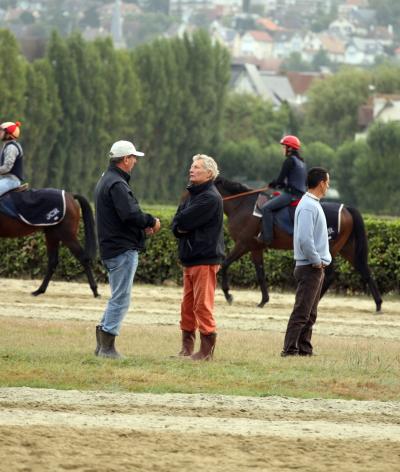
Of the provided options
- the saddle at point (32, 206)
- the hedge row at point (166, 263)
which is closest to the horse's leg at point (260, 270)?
the hedge row at point (166, 263)

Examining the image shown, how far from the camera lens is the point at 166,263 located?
25.8 meters

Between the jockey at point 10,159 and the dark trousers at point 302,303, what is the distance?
7015mm

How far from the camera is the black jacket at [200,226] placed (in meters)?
14.3

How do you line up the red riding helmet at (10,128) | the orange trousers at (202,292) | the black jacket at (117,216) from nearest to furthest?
the black jacket at (117,216)
the orange trousers at (202,292)
the red riding helmet at (10,128)

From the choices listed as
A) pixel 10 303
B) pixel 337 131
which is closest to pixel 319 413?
pixel 10 303

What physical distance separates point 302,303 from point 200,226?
143 cm

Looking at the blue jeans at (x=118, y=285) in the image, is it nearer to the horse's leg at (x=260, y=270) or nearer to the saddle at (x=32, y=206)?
the saddle at (x=32, y=206)

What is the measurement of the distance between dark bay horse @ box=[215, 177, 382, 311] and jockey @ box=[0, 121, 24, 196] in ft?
10.3

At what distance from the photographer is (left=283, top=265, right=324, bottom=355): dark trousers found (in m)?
15.0

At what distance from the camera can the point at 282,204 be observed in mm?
22547

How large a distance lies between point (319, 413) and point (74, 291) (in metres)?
12.1

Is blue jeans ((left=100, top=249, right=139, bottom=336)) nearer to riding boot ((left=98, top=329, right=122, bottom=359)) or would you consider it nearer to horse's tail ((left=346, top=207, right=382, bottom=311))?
riding boot ((left=98, top=329, right=122, bottom=359))

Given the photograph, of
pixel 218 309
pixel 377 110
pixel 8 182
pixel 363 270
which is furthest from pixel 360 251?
pixel 377 110

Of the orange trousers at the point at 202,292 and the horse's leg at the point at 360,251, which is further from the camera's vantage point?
the horse's leg at the point at 360,251
